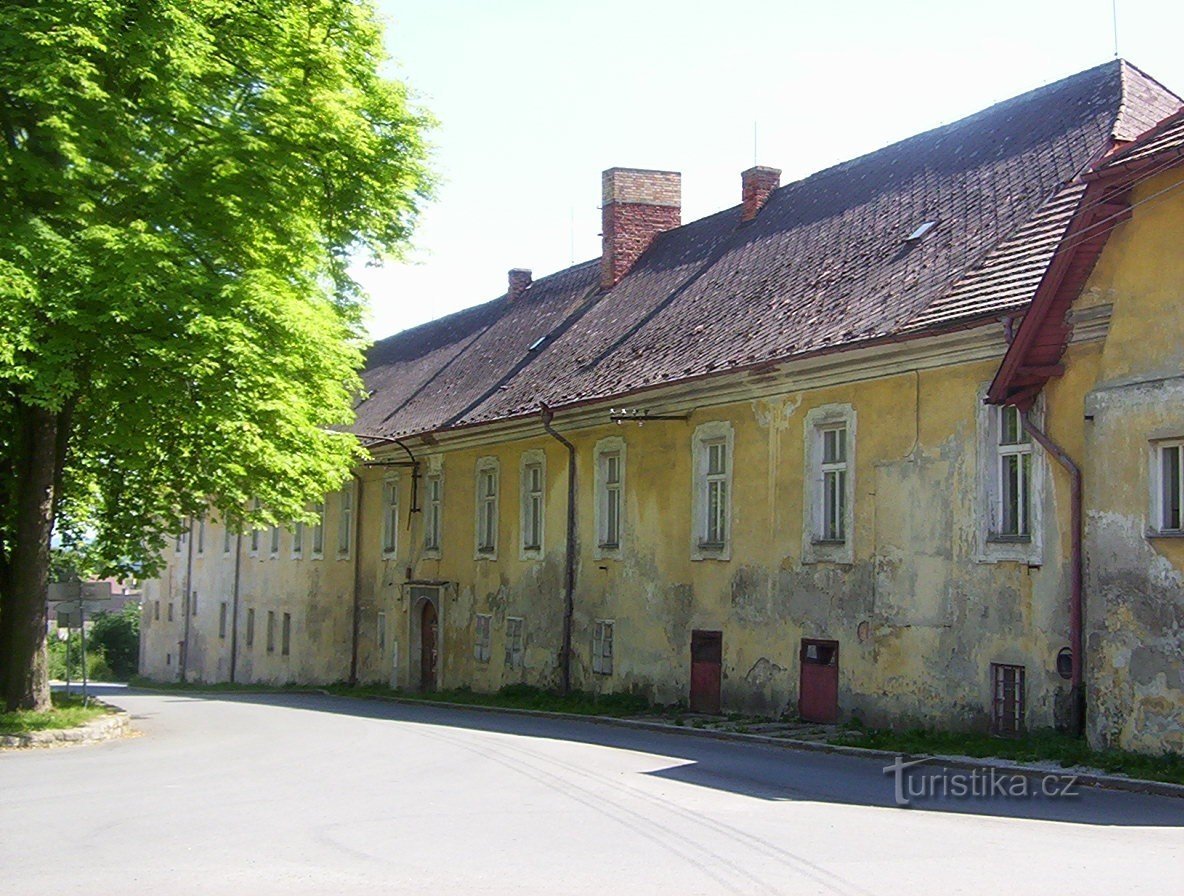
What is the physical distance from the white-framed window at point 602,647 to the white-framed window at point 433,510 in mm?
8295

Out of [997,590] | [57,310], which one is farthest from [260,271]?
[997,590]

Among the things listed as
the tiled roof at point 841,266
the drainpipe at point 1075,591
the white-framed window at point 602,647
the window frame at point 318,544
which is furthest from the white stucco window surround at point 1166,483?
the window frame at point 318,544

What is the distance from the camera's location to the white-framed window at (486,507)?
32438mm

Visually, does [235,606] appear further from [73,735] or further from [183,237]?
[183,237]

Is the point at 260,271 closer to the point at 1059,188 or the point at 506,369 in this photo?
the point at 1059,188

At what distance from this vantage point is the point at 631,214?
3481 centimetres

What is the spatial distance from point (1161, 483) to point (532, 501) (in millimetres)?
16943

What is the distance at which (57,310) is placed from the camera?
56.9 ft

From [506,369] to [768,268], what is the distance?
9791 millimetres

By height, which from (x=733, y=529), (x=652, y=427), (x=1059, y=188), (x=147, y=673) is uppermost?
(x=1059, y=188)

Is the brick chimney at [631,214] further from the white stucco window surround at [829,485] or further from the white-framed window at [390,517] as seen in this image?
the white stucco window surround at [829,485]

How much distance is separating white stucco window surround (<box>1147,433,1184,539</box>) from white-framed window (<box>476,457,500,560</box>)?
18610 millimetres

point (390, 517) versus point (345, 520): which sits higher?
point (345, 520)

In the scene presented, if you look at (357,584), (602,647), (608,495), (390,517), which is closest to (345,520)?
(357,584)
